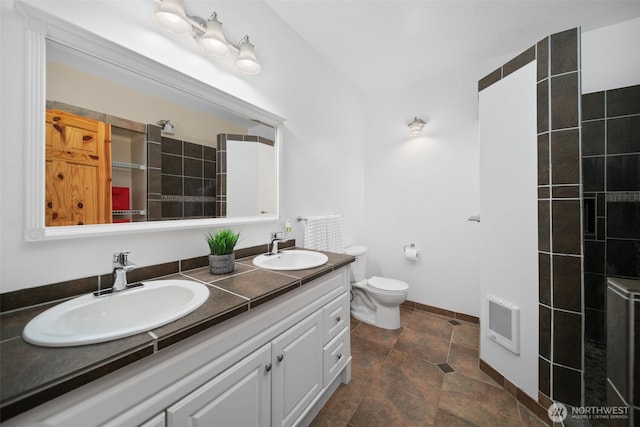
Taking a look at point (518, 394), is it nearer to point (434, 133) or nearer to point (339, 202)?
point (339, 202)

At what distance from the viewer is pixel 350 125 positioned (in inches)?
110

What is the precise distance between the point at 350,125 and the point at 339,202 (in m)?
0.96

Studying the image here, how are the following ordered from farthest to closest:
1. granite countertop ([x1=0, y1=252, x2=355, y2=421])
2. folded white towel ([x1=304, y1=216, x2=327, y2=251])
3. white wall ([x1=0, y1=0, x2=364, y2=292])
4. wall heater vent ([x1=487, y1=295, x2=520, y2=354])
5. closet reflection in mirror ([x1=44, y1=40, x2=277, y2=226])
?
folded white towel ([x1=304, y1=216, x2=327, y2=251]) → wall heater vent ([x1=487, y1=295, x2=520, y2=354]) → closet reflection in mirror ([x1=44, y1=40, x2=277, y2=226]) → white wall ([x1=0, y1=0, x2=364, y2=292]) → granite countertop ([x1=0, y1=252, x2=355, y2=421])

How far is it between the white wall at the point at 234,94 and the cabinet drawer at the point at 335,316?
68 cm

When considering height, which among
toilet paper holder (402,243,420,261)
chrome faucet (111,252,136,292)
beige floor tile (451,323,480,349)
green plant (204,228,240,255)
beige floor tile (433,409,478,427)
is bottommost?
beige floor tile (433,409,478,427)

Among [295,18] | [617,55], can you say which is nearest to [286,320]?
[295,18]

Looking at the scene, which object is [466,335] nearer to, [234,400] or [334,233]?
[334,233]

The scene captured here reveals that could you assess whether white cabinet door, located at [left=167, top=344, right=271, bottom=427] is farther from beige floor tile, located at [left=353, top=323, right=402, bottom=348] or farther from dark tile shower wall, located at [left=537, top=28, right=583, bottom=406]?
dark tile shower wall, located at [left=537, top=28, right=583, bottom=406]

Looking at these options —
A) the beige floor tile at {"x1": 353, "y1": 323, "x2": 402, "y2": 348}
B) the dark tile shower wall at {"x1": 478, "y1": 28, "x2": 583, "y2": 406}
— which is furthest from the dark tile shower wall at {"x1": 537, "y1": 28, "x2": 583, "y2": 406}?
the beige floor tile at {"x1": 353, "y1": 323, "x2": 402, "y2": 348}

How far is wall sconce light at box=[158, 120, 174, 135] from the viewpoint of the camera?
47.8 inches

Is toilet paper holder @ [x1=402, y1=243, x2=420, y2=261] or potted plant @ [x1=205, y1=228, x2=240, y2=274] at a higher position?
potted plant @ [x1=205, y1=228, x2=240, y2=274]

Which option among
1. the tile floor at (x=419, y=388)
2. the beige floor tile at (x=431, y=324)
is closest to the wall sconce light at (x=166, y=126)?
the tile floor at (x=419, y=388)

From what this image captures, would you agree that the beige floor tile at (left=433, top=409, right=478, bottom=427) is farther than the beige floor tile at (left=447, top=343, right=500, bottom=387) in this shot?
No

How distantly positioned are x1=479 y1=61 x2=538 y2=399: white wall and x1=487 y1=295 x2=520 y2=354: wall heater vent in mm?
22
